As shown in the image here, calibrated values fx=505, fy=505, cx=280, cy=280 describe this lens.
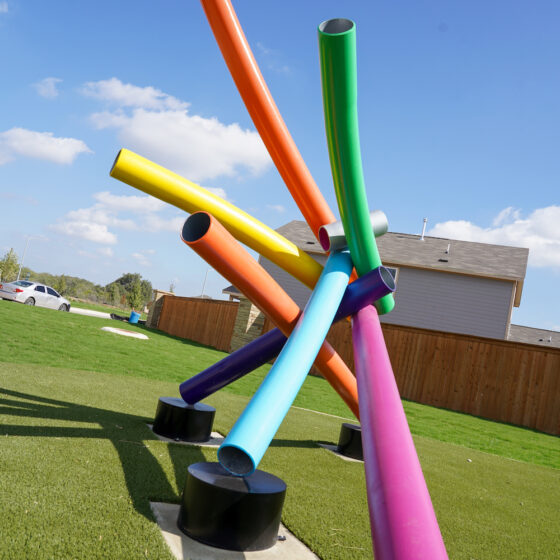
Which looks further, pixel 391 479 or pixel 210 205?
pixel 210 205

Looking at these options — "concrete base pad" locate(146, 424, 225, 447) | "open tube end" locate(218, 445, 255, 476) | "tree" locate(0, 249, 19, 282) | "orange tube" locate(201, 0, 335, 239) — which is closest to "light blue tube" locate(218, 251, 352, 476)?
"open tube end" locate(218, 445, 255, 476)

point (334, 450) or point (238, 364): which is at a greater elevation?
point (238, 364)

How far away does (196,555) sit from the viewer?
110 inches

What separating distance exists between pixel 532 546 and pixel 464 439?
257 inches

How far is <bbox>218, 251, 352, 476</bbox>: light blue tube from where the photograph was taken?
2.51m

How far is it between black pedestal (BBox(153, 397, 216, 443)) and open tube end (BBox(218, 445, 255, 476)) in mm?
2711

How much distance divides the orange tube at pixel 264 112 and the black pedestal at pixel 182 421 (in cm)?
236

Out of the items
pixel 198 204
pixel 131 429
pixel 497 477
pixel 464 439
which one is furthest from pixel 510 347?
pixel 198 204

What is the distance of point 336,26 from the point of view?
109 inches

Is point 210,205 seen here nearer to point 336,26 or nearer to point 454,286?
point 336,26

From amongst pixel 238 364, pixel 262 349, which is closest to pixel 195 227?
pixel 262 349

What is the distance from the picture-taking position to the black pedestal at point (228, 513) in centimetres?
295

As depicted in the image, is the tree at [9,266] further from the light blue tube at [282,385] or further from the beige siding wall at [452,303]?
the light blue tube at [282,385]

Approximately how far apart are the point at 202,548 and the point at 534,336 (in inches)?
1433
